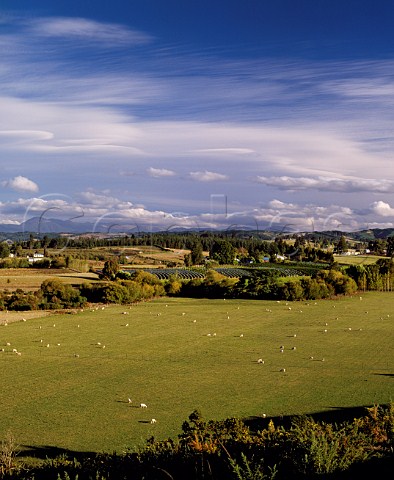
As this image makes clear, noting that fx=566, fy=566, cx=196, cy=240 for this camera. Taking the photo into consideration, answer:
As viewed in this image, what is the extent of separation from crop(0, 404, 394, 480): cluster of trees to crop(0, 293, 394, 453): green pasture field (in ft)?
6.44

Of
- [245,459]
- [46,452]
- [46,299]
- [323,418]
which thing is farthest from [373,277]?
[245,459]

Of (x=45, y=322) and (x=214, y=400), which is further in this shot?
(x=45, y=322)

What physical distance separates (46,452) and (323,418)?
10150 millimetres

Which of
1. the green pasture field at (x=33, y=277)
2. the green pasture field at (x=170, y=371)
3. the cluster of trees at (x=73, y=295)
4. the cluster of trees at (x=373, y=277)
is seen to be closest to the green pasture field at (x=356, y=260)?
the cluster of trees at (x=373, y=277)

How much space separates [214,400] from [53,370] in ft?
34.8

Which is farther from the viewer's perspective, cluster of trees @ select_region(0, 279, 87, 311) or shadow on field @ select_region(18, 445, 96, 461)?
cluster of trees @ select_region(0, 279, 87, 311)

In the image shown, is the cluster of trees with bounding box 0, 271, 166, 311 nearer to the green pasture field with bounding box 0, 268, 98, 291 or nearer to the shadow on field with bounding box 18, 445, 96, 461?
the green pasture field with bounding box 0, 268, 98, 291

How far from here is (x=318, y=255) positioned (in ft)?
432

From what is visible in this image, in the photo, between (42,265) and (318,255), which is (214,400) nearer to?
(42,265)

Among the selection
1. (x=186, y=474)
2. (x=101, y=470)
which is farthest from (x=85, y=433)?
(x=186, y=474)

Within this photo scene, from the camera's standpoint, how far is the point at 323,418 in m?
21.4

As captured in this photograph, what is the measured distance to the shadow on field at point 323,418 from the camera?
67.8ft

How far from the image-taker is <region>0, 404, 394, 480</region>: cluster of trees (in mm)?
12156

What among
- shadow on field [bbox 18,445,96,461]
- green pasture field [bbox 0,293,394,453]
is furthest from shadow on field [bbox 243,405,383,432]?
shadow on field [bbox 18,445,96,461]
